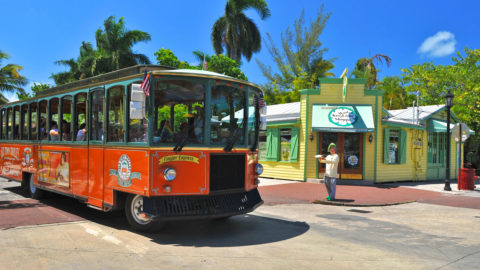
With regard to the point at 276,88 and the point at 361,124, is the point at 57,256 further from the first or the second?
the point at 276,88

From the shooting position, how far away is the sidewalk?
1129 cm

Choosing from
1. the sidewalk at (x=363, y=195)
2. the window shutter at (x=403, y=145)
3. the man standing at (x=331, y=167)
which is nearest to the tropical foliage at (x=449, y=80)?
the window shutter at (x=403, y=145)

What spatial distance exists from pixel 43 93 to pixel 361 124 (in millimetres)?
11840

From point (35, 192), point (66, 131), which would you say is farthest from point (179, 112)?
point (35, 192)

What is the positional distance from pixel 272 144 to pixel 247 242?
1190 centimetres

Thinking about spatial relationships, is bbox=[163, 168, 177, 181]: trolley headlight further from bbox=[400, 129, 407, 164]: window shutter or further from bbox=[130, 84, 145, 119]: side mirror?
bbox=[400, 129, 407, 164]: window shutter

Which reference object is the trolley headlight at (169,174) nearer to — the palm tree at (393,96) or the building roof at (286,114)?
the building roof at (286,114)

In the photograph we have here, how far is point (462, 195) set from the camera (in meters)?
13.8

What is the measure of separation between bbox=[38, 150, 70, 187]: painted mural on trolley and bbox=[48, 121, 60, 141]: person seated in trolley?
0.34m

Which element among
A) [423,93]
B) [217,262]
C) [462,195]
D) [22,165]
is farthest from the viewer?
[423,93]

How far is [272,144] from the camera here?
17.9 metres

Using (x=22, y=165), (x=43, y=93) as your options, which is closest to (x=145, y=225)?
(x=43, y=93)

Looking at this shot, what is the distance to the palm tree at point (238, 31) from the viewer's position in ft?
120

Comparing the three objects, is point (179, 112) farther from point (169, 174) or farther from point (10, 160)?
point (10, 160)
